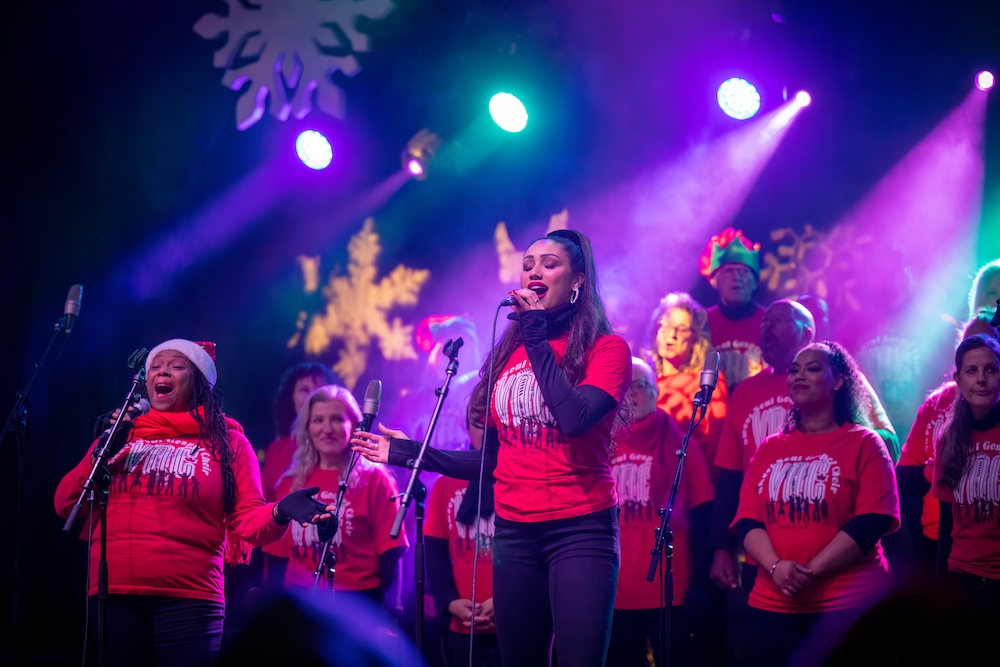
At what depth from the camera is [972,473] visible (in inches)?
148

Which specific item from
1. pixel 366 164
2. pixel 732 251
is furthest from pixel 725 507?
pixel 366 164

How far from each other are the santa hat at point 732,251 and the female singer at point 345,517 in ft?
8.32

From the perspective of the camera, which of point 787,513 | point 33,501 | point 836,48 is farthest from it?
point 33,501

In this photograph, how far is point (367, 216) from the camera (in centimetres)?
690

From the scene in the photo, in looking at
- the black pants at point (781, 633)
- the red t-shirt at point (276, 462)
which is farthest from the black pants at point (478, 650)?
the red t-shirt at point (276, 462)

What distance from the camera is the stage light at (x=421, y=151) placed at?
6.72m

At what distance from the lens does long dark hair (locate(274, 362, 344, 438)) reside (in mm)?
6043

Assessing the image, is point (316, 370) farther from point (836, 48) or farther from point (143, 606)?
point (836, 48)

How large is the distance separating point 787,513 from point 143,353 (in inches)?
108

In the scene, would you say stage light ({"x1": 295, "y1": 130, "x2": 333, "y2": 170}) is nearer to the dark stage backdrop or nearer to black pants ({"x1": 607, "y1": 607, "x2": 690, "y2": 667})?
the dark stage backdrop

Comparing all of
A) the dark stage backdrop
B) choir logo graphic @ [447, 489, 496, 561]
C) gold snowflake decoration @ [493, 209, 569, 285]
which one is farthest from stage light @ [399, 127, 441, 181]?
choir logo graphic @ [447, 489, 496, 561]

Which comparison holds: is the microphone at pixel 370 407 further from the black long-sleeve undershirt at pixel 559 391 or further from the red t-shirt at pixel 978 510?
the red t-shirt at pixel 978 510

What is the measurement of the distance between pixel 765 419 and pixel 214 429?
2.82 m

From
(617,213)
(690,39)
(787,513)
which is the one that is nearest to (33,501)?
(617,213)
